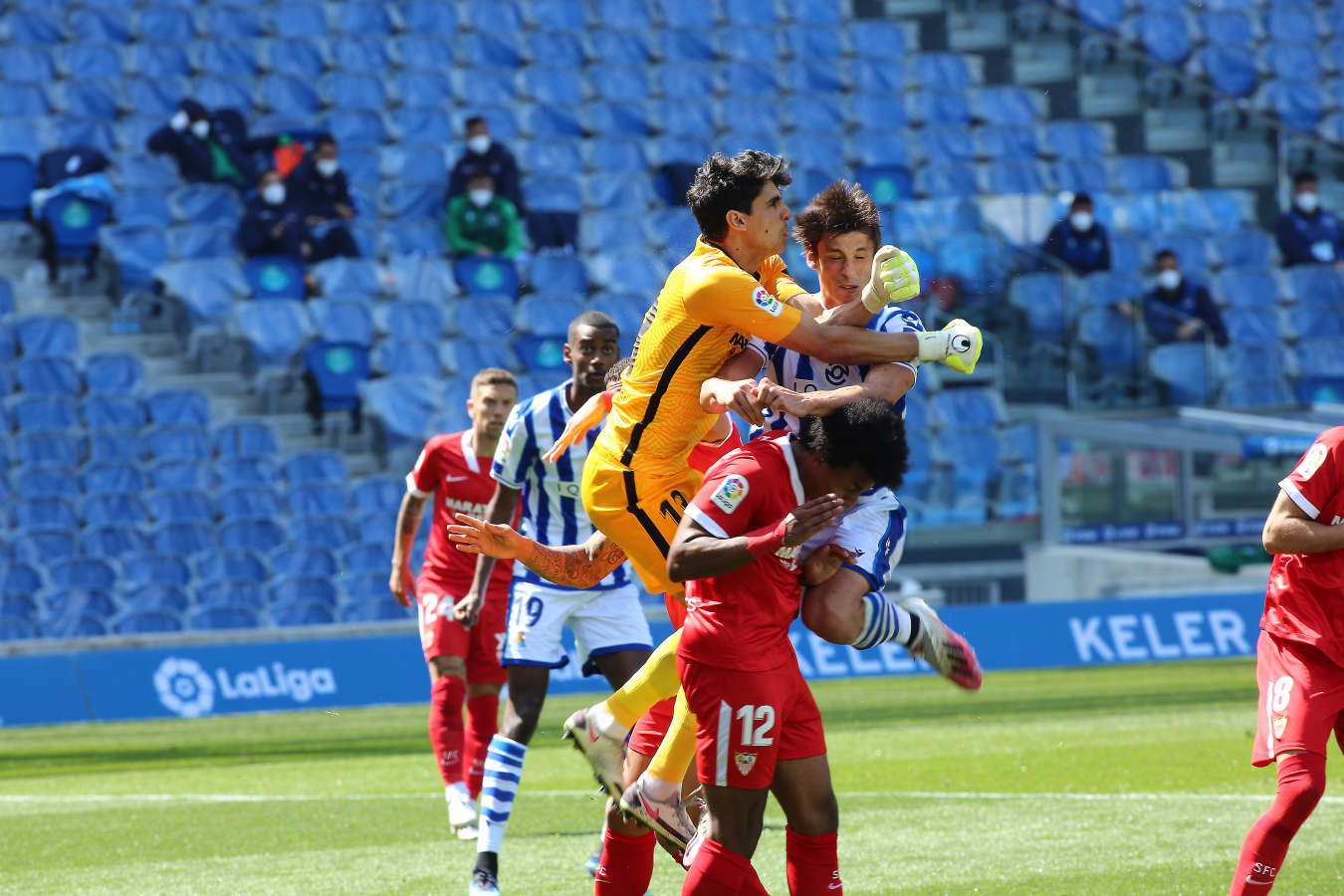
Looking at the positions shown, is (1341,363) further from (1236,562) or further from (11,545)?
(11,545)

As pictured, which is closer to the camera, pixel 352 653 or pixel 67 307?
pixel 352 653

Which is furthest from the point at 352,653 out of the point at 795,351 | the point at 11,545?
the point at 795,351

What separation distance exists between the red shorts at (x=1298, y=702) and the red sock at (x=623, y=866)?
2013 mm

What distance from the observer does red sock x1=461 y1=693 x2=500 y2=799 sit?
27.7ft

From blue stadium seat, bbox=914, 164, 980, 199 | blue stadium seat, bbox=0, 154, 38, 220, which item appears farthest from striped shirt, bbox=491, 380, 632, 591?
blue stadium seat, bbox=914, 164, 980, 199

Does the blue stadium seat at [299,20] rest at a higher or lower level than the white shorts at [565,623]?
higher

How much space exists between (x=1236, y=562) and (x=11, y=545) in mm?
13321

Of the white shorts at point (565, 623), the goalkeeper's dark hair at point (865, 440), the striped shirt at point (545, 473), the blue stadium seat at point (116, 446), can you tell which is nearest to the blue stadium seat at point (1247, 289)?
the blue stadium seat at point (116, 446)

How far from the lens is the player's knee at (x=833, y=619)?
4.66m

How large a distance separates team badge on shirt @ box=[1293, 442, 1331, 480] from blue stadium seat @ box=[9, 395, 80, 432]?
1537 cm

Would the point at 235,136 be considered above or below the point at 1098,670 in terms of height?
above

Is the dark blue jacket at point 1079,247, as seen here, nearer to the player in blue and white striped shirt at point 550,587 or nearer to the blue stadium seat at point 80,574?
the blue stadium seat at point 80,574

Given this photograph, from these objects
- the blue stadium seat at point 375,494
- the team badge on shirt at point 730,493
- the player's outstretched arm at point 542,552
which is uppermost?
the team badge on shirt at point 730,493

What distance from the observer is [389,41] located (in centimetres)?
2250
